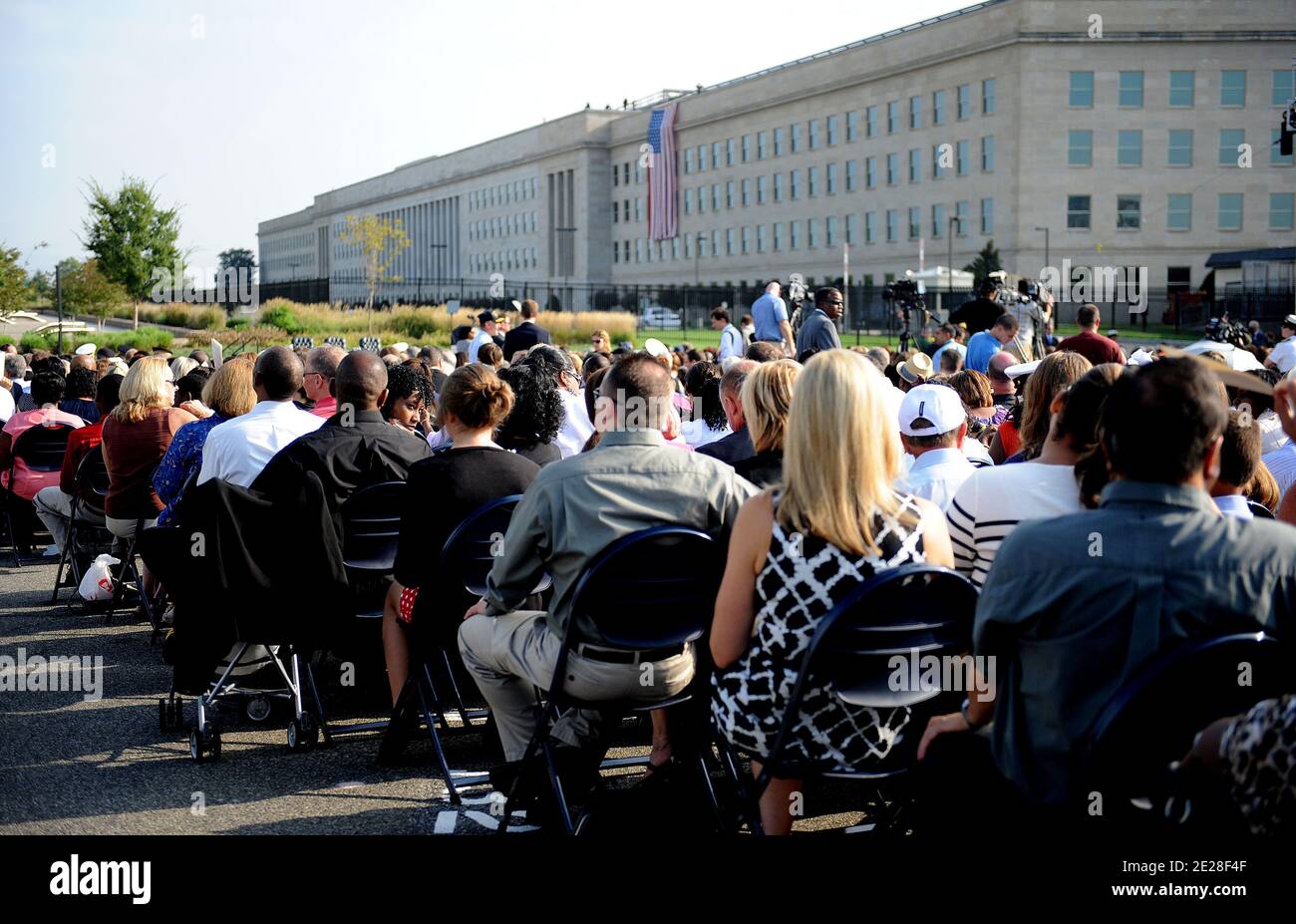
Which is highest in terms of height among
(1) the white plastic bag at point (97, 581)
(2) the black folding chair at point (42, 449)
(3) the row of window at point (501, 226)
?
(3) the row of window at point (501, 226)

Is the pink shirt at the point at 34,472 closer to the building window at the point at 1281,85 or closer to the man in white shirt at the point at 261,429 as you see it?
the man in white shirt at the point at 261,429

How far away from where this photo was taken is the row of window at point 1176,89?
68812 millimetres

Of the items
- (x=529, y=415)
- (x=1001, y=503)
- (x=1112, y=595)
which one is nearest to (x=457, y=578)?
(x=529, y=415)

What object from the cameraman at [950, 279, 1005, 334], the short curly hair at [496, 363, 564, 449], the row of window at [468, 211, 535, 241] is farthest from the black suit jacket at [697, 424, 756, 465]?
the row of window at [468, 211, 535, 241]

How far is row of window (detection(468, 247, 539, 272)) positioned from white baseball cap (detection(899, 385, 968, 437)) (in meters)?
111

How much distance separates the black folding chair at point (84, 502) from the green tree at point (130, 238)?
97.8 ft

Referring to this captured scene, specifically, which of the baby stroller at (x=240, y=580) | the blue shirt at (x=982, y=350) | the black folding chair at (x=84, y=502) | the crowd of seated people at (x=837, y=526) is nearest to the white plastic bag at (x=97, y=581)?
the black folding chair at (x=84, y=502)

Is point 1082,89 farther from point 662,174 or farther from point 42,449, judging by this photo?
point 42,449

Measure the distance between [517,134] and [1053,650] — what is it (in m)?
117

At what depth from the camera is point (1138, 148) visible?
69938mm

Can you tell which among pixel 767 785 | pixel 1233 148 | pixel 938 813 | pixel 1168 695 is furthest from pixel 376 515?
pixel 1233 148

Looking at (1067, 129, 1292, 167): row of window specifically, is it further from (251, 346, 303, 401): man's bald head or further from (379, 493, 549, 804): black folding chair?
(379, 493, 549, 804): black folding chair

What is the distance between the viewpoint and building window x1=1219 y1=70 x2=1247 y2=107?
226 feet
